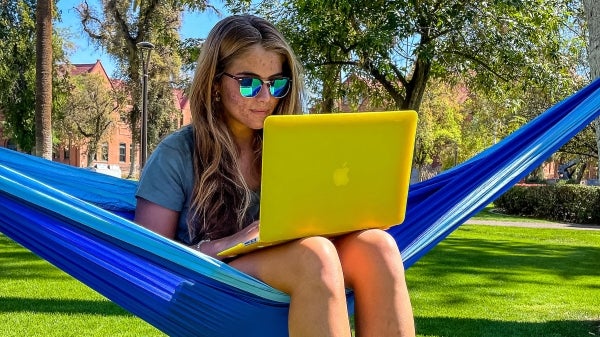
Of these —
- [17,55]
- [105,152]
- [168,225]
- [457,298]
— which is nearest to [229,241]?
[168,225]

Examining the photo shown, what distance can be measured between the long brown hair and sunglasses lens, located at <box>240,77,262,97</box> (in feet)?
0.21

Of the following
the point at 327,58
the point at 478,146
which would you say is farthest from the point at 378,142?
the point at 478,146

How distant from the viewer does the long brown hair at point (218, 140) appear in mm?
1489

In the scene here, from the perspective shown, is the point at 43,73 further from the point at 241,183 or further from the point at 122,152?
the point at 122,152

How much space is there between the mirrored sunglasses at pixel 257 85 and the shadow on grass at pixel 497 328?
1.76m

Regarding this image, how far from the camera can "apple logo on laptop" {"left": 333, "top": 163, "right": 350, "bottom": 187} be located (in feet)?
4.00

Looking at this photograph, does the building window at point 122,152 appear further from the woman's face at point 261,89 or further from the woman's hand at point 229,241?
the woman's hand at point 229,241

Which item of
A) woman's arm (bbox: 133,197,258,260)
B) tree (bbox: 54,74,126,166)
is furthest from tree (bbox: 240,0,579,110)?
tree (bbox: 54,74,126,166)

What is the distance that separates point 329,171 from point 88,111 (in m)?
27.1

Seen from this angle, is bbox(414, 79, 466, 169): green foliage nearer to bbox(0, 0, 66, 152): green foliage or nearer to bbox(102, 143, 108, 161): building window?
bbox(0, 0, 66, 152): green foliage

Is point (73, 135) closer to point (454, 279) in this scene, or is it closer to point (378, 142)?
point (454, 279)

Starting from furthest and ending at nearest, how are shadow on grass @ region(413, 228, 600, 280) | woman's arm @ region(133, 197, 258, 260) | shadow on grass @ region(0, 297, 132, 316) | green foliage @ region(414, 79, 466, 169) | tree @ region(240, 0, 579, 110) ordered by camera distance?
green foliage @ region(414, 79, 466, 169) < tree @ region(240, 0, 579, 110) < shadow on grass @ region(413, 228, 600, 280) < shadow on grass @ region(0, 297, 132, 316) < woman's arm @ region(133, 197, 258, 260)

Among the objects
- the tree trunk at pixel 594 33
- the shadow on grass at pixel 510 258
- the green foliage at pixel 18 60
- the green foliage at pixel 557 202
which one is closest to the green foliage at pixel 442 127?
the green foliage at pixel 557 202

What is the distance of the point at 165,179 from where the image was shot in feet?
4.72
